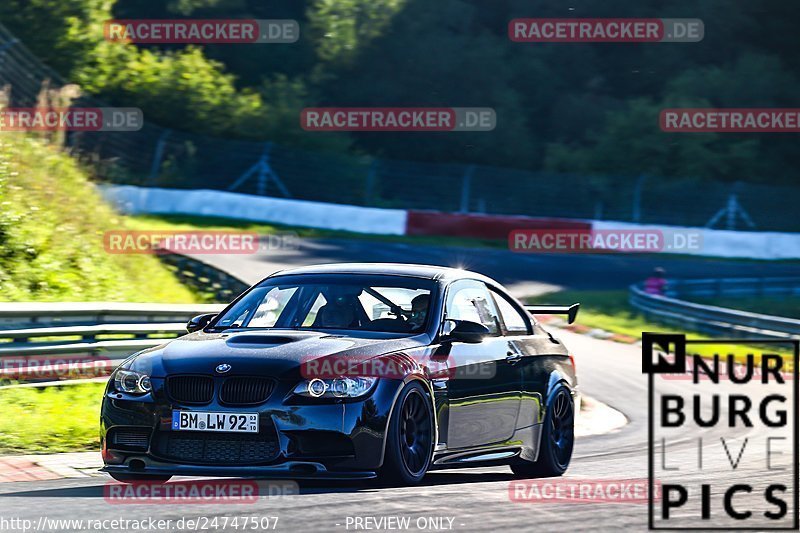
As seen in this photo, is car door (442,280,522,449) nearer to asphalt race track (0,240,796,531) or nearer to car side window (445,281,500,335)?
car side window (445,281,500,335)

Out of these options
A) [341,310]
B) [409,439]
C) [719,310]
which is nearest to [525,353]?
[341,310]

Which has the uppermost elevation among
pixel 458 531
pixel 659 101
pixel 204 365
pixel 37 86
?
pixel 659 101

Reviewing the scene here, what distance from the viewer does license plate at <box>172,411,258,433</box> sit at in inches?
289

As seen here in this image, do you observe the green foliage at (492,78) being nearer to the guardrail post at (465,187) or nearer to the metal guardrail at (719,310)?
the guardrail post at (465,187)

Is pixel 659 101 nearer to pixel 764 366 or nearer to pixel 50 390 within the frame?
pixel 50 390

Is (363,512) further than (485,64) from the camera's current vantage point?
No

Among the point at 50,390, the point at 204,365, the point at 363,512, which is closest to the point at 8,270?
the point at 50,390

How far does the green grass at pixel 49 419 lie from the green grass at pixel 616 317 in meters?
13.7

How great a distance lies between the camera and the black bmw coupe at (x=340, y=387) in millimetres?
7352

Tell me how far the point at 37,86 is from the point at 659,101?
80.0 feet

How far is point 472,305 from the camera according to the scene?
9.12m

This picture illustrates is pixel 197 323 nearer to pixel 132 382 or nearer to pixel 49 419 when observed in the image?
pixel 132 382

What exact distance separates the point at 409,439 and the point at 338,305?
1197mm

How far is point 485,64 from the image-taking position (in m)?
48.8
